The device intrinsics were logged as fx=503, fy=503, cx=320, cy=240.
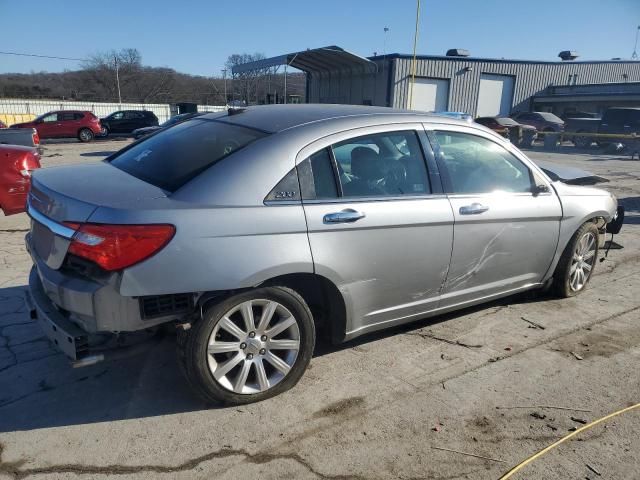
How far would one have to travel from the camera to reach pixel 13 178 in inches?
239

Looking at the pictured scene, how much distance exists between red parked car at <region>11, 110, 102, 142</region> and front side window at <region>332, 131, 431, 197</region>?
26107 mm

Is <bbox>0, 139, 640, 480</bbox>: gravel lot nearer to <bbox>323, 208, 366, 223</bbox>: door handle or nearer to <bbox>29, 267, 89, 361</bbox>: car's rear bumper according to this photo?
<bbox>29, 267, 89, 361</bbox>: car's rear bumper

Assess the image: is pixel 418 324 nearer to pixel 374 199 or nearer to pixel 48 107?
pixel 374 199

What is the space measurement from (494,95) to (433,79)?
5.91 metres

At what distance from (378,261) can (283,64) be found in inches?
1113

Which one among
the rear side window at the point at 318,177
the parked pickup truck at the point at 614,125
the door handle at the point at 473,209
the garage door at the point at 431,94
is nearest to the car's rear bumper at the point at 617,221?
the door handle at the point at 473,209

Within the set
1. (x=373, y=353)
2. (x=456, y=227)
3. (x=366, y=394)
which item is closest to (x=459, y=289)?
(x=456, y=227)

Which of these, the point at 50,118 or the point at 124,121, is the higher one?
the point at 50,118

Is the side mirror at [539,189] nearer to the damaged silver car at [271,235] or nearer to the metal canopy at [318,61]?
the damaged silver car at [271,235]

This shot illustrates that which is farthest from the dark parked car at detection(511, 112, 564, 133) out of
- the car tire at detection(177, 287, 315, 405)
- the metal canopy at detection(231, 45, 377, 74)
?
the car tire at detection(177, 287, 315, 405)

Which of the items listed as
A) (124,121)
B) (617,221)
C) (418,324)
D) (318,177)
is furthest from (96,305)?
(124,121)

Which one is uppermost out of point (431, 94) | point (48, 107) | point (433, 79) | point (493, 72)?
point (493, 72)

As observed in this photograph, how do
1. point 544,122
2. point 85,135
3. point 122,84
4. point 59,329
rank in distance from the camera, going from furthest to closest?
point 122,84
point 544,122
point 85,135
point 59,329

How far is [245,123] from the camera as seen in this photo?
3316 millimetres
